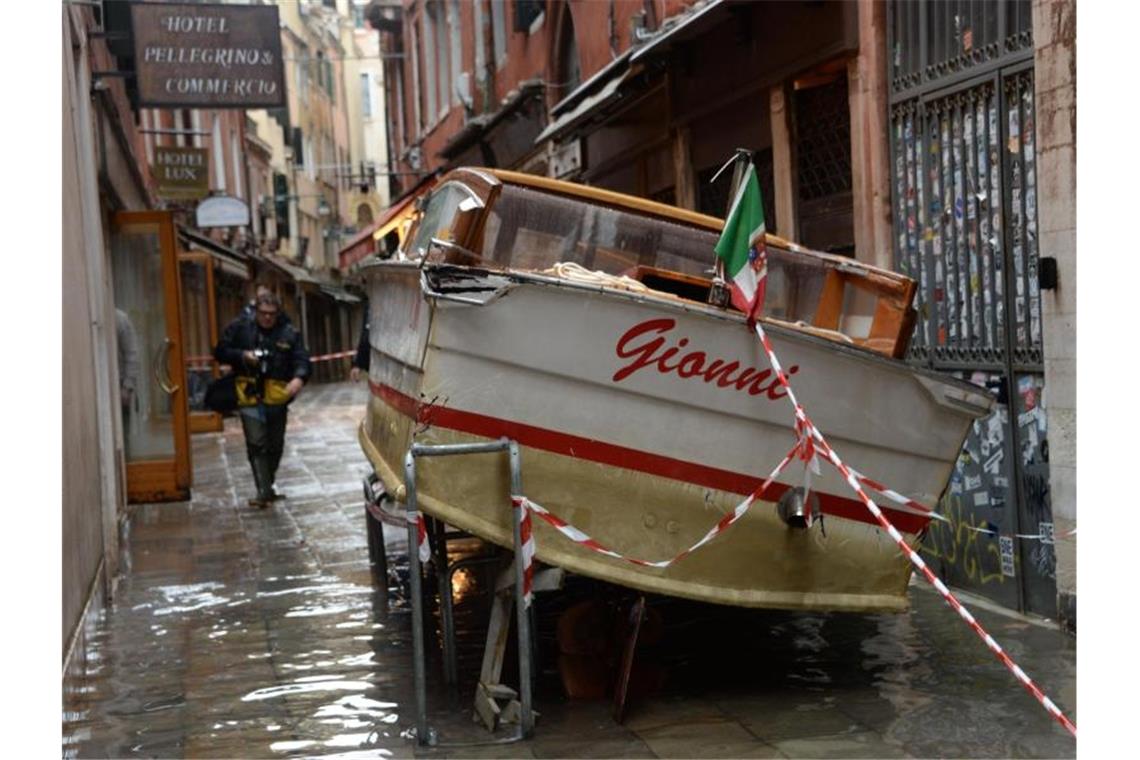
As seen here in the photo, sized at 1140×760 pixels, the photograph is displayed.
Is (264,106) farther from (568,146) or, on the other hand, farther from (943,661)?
(943,661)

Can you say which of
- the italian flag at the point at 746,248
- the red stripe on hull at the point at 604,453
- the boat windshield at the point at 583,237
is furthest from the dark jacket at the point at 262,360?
the italian flag at the point at 746,248

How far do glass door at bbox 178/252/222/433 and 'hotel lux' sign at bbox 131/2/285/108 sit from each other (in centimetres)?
452

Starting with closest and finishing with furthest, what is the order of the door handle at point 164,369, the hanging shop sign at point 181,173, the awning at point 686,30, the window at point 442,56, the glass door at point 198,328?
the awning at point 686,30 → the door handle at point 164,369 → the glass door at point 198,328 → the hanging shop sign at point 181,173 → the window at point 442,56

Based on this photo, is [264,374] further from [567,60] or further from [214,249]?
[214,249]

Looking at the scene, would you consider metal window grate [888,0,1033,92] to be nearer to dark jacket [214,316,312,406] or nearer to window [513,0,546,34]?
dark jacket [214,316,312,406]

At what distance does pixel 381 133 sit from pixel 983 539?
7509 centimetres

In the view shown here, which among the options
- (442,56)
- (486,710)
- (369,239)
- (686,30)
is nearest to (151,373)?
(686,30)

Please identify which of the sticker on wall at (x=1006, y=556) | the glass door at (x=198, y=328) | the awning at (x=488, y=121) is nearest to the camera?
the sticker on wall at (x=1006, y=556)

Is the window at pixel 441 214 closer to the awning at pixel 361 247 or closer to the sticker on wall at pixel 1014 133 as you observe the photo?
the sticker on wall at pixel 1014 133

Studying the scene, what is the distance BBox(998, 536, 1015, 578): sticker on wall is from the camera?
8.72m

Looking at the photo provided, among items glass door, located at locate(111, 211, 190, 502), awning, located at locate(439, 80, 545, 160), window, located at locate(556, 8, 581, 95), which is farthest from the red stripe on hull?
awning, located at locate(439, 80, 545, 160)

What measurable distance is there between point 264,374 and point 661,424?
8.47 meters

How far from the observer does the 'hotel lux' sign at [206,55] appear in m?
14.3

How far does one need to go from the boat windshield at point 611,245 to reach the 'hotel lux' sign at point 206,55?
7.26 meters
